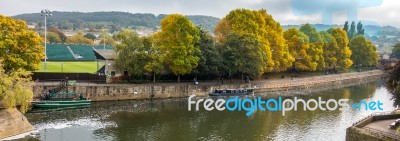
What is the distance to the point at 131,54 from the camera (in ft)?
218

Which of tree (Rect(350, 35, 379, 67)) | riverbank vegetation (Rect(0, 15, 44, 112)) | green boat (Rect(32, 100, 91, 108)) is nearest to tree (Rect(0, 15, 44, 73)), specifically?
riverbank vegetation (Rect(0, 15, 44, 112))

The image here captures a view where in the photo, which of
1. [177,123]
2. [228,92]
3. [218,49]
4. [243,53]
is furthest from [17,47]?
[243,53]

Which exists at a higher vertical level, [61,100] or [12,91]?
[12,91]

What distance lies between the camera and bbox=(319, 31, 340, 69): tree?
109 meters

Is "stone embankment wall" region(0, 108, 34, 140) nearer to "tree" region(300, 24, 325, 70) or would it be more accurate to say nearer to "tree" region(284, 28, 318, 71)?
"tree" region(284, 28, 318, 71)

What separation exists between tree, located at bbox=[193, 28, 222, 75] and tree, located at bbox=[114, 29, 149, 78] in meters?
10.3

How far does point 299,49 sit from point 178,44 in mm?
38499

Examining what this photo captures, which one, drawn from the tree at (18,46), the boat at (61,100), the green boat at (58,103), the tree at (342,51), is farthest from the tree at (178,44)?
the tree at (342,51)

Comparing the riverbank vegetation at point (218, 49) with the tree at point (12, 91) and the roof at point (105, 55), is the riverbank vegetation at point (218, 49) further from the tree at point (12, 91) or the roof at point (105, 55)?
the tree at point (12, 91)

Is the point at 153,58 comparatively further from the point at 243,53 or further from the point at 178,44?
the point at 243,53

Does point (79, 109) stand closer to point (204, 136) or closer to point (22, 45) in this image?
point (22, 45)

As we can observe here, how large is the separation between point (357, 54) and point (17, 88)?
112446 mm

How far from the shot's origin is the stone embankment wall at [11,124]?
39000 millimetres

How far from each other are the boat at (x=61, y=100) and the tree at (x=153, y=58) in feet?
41.6
